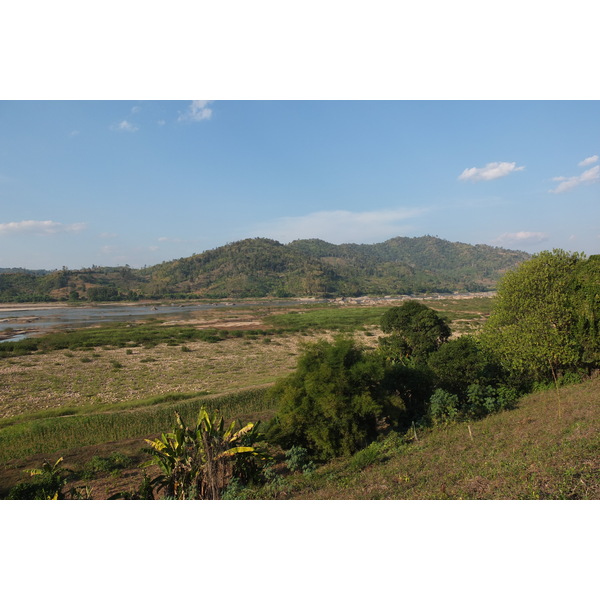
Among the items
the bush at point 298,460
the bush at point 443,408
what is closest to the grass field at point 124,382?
the bush at point 298,460

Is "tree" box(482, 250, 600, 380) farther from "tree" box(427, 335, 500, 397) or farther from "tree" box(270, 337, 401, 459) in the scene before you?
"tree" box(270, 337, 401, 459)

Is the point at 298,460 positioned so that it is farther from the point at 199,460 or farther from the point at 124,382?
the point at 124,382

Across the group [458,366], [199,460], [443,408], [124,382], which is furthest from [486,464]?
[124,382]

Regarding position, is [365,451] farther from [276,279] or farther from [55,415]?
[276,279]

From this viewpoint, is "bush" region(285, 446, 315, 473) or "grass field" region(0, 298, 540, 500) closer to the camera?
"bush" region(285, 446, 315, 473)

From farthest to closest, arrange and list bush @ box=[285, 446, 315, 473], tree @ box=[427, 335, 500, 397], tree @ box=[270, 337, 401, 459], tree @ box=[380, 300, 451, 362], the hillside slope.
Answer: tree @ box=[380, 300, 451, 362] → tree @ box=[427, 335, 500, 397] → tree @ box=[270, 337, 401, 459] → bush @ box=[285, 446, 315, 473] → the hillside slope

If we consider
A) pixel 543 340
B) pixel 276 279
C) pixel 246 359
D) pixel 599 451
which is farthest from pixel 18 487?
pixel 276 279

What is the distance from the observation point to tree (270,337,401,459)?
1057 centimetres

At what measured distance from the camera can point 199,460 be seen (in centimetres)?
930

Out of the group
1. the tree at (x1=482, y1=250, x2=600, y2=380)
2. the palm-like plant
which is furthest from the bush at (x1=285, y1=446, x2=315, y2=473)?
the tree at (x1=482, y1=250, x2=600, y2=380)

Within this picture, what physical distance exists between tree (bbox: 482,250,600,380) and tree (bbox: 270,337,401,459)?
7154 mm

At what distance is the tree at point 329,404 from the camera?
34.7ft

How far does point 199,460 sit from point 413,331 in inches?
654

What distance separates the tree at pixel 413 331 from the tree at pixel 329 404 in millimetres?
9199
